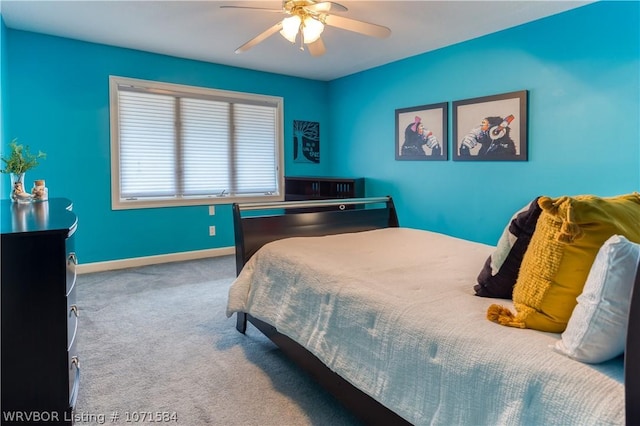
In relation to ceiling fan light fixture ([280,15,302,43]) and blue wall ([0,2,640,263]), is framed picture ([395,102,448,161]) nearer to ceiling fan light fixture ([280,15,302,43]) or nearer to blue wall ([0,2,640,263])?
blue wall ([0,2,640,263])

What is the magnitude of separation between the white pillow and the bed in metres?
0.03

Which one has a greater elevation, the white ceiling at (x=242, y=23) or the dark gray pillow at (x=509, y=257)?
the white ceiling at (x=242, y=23)

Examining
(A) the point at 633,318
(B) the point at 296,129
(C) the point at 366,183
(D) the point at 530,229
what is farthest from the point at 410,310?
(B) the point at 296,129

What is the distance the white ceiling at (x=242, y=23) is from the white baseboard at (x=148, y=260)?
86.5 inches

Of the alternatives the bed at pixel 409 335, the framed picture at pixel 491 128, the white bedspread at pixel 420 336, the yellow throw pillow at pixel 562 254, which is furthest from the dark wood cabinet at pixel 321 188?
the yellow throw pillow at pixel 562 254

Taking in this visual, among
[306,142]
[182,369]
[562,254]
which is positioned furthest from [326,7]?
[306,142]

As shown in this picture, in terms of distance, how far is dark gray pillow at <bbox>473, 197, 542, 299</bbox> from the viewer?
4.62ft

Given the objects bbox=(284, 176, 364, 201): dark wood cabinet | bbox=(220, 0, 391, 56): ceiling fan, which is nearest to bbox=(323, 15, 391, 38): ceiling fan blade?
bbox=(220, 0, 391, 56): ceiling fan

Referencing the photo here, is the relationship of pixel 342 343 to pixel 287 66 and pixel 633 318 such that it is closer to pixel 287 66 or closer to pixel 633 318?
pixel 633 318

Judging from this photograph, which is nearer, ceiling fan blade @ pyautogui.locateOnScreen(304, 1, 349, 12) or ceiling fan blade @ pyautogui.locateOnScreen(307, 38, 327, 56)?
ceiling fan blade @ pyautogui.locateOnScreen(304, 1, 349, 12)

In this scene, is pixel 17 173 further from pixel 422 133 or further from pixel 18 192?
pixel 422 133

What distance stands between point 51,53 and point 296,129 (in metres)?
2.80

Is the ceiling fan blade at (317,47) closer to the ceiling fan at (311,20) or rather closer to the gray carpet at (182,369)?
the ceiling fan at (311,20)

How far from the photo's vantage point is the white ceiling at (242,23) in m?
3.11
